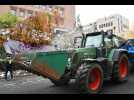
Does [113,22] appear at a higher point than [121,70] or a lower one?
higher

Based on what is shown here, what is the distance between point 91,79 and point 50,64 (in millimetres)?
1358

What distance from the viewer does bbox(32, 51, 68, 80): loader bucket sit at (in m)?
9.56

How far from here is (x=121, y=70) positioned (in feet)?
37.8

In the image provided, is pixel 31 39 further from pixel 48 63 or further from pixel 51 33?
pixel 48 63

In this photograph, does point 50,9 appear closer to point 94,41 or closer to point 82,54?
point 94,41

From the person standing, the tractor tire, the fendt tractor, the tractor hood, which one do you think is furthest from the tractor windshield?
the person standing

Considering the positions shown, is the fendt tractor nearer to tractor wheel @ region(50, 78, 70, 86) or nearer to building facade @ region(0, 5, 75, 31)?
tractor wheel @ region(50, 78, 70, 86)

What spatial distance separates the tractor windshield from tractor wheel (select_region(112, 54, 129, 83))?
3.26ft

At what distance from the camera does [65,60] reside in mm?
9695

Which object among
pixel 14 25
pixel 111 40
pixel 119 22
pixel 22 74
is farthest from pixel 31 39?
pixel 119 22

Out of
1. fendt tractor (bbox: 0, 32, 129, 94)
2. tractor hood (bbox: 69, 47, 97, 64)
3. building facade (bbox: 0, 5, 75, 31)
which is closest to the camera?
fendt tractor (bbox: 0, 32, 129, 94)

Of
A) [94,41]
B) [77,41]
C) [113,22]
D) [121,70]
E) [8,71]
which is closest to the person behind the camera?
[94,41]

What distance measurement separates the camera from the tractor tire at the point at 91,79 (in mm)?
9376

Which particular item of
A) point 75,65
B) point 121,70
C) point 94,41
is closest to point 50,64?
point 75,65
